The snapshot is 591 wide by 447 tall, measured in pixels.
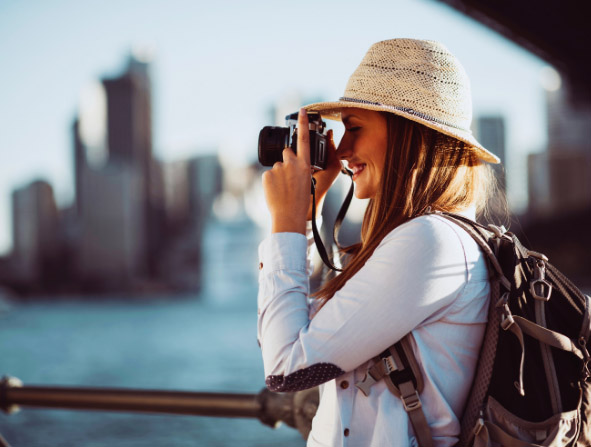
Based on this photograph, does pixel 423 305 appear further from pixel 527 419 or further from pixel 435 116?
pixel 435 116

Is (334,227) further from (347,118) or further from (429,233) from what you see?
(429,233)

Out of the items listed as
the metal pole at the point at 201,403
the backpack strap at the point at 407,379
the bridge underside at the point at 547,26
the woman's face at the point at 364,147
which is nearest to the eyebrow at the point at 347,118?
the woman's face at the point at 364,147

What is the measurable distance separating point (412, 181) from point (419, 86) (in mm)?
177

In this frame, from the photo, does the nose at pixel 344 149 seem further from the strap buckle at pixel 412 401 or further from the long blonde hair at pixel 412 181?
the strap buckle at pixel 412 401

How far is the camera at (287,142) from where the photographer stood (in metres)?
1.25

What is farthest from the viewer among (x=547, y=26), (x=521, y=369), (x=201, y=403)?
(x=547, y=26)

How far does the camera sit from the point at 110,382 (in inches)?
1190

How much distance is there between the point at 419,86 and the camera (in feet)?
3.84

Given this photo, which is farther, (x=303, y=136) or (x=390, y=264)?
(x=303, y=136)

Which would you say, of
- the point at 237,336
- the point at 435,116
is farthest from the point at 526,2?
the point at 237,336

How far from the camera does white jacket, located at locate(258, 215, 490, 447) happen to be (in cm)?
101

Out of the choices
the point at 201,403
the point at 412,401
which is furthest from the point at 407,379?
the point at 201,403

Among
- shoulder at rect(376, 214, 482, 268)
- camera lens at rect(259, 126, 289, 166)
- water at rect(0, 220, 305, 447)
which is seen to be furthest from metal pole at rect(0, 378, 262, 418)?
water at rect(0, 220, 305, 447)

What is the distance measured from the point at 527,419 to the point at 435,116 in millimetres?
539
